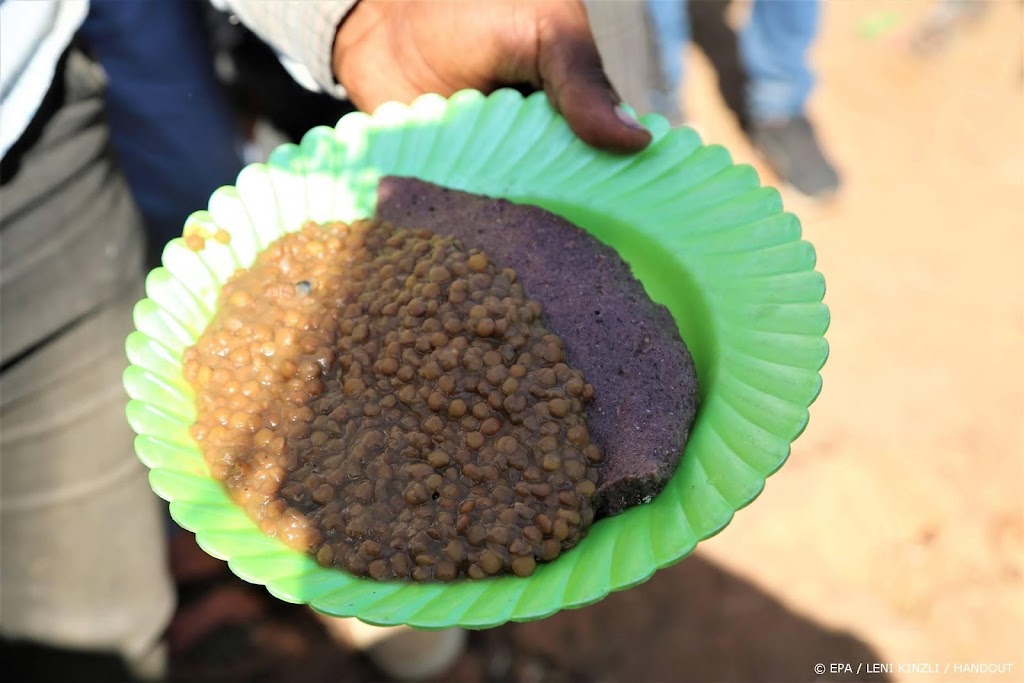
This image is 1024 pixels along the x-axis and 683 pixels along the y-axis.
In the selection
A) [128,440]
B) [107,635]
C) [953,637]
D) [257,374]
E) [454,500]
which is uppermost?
[257,374]

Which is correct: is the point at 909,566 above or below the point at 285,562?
below

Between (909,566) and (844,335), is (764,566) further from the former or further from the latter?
(844,335)

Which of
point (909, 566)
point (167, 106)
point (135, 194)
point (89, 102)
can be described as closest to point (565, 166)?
point (89, 102)

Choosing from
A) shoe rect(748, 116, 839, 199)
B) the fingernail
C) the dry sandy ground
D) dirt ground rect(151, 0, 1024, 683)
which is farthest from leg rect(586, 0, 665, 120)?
the fingernail

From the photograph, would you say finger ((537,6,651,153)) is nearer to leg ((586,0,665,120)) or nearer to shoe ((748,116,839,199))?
leg ((586,0,665,120))

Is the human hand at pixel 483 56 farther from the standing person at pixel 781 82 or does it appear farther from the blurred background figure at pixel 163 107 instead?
the standing person at pixel 781 82

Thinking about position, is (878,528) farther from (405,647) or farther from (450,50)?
(450,50)

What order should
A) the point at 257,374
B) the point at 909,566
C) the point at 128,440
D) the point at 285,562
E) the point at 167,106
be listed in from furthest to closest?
the point at 909,566 < the point at 167,106 < the point at 128,440 < the point at 257,374 < the point at 285,562
